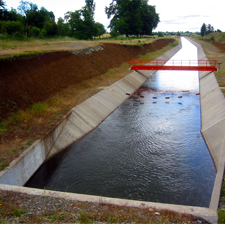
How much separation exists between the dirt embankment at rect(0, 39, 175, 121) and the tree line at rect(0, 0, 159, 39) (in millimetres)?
14731

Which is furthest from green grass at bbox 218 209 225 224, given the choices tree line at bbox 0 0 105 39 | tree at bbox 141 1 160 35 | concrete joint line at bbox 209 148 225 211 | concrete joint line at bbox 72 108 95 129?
tree at bbox 141 1 160 35

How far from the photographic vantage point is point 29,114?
1861 cm

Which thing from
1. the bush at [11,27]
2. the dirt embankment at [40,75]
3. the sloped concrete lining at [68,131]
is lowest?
the sloped concrete lining at [68,131]

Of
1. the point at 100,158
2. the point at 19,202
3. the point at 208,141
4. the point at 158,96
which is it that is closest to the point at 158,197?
the point at 100,158

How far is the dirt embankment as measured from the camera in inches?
755

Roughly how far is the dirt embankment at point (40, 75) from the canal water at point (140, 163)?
5610 mm

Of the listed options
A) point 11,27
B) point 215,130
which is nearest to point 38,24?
point 11,27

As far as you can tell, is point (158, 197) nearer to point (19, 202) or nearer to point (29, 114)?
point (19, 202)

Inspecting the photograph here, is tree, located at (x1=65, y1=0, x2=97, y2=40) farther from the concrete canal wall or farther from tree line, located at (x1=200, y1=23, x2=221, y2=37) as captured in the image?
tree line, located at (x1=200, y1=23, x2=221, y2=37)

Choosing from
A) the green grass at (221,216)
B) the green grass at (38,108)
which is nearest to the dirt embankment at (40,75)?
the green grass at (38,108)

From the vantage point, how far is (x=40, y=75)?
24562mm

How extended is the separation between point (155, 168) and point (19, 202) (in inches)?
311

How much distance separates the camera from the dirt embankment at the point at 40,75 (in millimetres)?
19172

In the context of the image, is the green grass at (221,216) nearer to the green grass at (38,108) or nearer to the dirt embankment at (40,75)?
the dirt embankment at (40,75)
